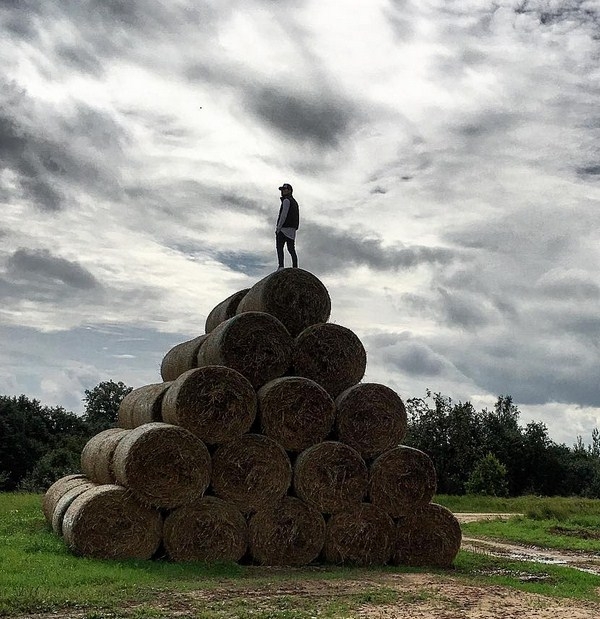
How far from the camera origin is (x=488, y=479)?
34.1 meters

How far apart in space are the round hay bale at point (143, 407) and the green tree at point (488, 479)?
21941 mm

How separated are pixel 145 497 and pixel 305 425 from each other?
2401 mm

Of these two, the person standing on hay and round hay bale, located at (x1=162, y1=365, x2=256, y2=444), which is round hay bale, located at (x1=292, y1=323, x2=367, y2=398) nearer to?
round hay bale, located at (x1=162, y1=365, x2=256, y2=444)

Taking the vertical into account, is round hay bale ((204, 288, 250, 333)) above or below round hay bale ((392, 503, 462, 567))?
above

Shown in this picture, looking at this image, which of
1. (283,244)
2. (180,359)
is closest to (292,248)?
(283,244)

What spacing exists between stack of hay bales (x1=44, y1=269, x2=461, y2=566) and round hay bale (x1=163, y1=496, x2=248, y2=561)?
2cm

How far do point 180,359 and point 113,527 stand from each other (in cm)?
405

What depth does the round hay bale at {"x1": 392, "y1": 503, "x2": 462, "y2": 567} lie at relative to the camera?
468 inches

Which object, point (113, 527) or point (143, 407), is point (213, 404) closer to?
point (113, 527)

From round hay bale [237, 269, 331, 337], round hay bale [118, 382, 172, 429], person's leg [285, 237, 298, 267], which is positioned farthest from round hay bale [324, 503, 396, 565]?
person's leg [285, 237, 298, 267]

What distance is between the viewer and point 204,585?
9203mm

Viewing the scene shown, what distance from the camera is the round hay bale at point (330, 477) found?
37.3 ft

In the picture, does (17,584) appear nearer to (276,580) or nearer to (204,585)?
(204,585)

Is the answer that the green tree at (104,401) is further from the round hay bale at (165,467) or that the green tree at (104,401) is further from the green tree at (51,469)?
the round hay bale at (165,467)
